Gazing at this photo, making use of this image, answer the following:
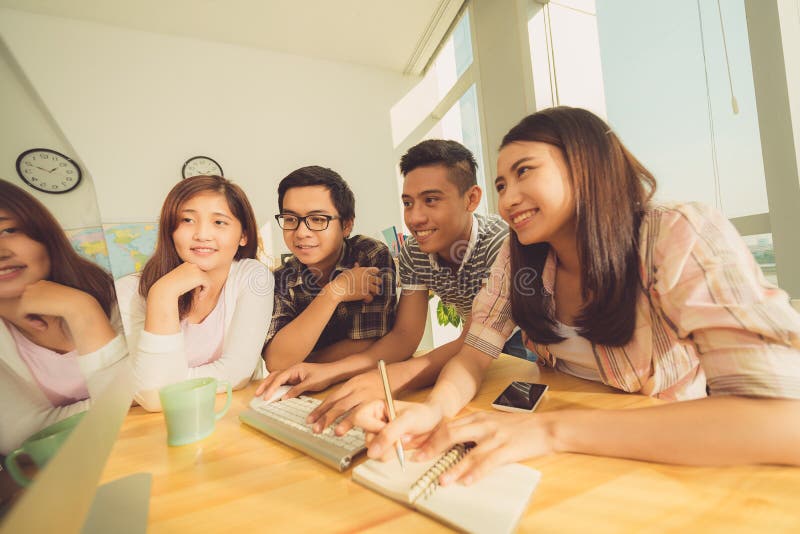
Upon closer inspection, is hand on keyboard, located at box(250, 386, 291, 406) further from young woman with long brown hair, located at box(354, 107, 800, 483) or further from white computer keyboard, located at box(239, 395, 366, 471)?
young woman with long brown hair, located at box(354, 107, 800, 483)

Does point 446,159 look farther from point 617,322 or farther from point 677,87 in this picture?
point 677,87

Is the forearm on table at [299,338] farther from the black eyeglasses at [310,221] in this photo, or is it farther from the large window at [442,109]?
the large window at [442,109]

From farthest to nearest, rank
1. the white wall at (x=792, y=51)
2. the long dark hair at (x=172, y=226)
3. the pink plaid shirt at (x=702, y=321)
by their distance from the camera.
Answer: the white wall at (x=792, y=51)
the long dark hair at (x=172, y=226)
the pink plaid shirt at (x=702, y=321)

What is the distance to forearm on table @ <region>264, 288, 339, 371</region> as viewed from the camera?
0.92m

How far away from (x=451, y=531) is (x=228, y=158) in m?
2.46

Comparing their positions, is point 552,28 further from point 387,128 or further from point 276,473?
point 276,473

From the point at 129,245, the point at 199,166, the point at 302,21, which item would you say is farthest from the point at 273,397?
the point at 302,21

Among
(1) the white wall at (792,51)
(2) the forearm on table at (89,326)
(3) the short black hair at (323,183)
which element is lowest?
(2) the forearm on table at (89,326)

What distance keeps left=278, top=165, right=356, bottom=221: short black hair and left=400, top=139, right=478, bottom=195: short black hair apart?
23 centimetres

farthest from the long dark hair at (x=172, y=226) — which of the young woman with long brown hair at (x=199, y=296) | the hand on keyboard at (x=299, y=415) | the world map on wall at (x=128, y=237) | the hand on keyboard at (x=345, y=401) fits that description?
the world map on wall at (x=128, y=237)

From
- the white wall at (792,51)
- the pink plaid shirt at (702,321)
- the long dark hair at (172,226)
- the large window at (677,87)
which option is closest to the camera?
the pink plaid shirt at (702,321)

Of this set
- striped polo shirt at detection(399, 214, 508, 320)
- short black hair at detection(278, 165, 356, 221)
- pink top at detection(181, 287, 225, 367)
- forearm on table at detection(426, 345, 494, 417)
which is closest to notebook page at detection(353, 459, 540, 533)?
forearm on table at detection(426, 345, 494, 417)

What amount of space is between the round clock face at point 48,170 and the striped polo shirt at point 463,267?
3.03 ft

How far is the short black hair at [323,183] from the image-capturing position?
109 centimetres
